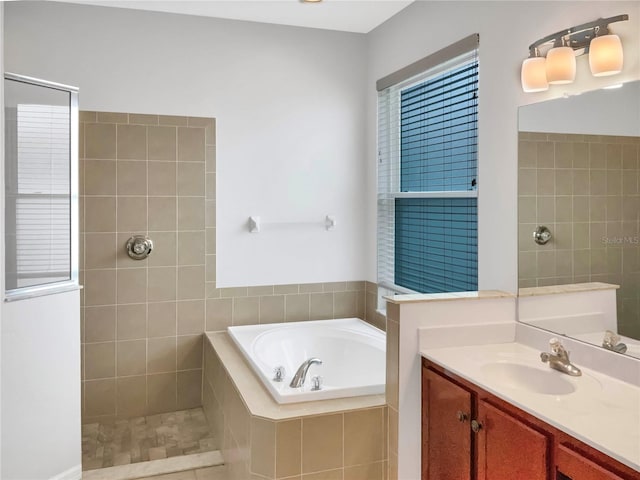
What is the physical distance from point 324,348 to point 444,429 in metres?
1.50

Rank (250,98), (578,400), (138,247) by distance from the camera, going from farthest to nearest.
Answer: (250,98), (138,247), (578,400)

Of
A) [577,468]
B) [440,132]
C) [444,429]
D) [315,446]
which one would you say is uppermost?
[440,132]

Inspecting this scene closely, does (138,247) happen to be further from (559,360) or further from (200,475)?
(559,360)

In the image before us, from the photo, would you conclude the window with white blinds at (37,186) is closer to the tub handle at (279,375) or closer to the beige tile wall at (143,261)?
the beige tile wall at (143,261)

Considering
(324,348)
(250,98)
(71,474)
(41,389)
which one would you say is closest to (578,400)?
(324,348)

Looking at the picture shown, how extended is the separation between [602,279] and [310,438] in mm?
1318

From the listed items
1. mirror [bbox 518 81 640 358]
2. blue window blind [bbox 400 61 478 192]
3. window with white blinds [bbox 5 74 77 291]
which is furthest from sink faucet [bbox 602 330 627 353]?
window with white blinds [bbox 5 74 77 291]

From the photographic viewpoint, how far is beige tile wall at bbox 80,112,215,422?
3.50 meters

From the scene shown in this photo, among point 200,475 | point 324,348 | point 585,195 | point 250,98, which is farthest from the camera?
point 250,98

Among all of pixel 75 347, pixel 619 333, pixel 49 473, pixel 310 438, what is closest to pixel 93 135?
pixel 75 347

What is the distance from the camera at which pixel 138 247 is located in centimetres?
356

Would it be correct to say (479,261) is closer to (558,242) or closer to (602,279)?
(558,242)

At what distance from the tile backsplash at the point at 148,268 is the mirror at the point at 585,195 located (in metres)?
1.63

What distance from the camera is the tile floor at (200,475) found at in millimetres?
2859
